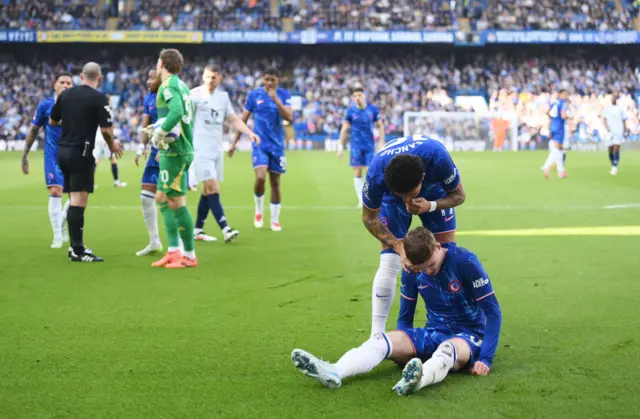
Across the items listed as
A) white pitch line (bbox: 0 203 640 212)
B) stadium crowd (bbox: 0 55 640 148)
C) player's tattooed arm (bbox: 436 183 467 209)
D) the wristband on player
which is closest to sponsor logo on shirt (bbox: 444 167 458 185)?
player's tattooed arm (bbox: 436 183 467 209)

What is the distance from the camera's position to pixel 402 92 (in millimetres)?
49750

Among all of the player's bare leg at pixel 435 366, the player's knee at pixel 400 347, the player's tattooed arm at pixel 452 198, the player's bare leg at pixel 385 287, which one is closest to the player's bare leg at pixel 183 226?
the player's bare leg at pixel 385 287

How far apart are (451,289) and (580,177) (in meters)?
20.0

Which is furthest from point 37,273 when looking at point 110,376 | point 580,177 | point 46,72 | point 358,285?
point 46,72

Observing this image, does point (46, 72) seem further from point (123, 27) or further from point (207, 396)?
point (207, 396)

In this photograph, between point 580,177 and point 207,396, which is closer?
point 207,396

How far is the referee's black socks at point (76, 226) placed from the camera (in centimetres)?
1019

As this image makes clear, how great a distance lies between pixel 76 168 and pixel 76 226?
0.65 m

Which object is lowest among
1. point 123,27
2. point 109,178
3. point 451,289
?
point 109,178

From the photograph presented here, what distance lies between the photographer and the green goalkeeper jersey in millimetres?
9141

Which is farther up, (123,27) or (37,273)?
(123,27)

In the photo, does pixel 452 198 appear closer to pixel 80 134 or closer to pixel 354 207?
pixel 80 134

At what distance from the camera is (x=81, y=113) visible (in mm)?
10164

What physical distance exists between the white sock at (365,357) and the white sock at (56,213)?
7.15m
